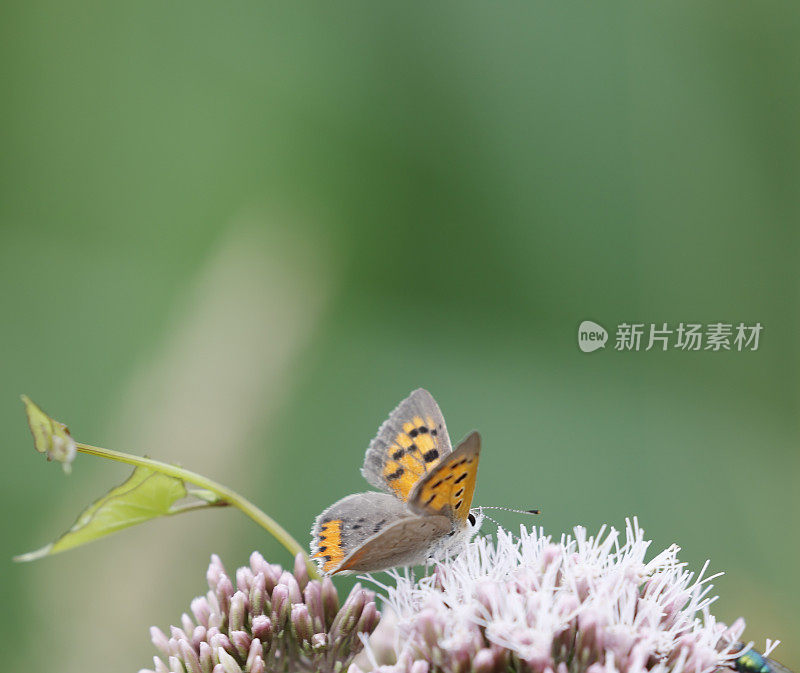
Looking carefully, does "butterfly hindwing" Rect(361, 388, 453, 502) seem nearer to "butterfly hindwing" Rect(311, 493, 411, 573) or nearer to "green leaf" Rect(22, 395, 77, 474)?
"butterfly hindwing" Rect(311, 493, 411, 573)

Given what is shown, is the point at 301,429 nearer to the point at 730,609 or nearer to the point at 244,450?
the point at 244,450

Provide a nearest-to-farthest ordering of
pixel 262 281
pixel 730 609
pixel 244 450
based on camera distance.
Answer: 1. pixel 730 609
2. pixel 244 450
3. pixel 262 281

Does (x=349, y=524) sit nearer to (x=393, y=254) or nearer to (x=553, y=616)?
(x=553, y=616)

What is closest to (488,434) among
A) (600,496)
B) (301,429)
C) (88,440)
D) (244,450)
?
(600,496)

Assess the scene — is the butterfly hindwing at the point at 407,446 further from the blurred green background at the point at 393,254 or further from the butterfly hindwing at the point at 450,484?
the blurred green background at the point at 393,254

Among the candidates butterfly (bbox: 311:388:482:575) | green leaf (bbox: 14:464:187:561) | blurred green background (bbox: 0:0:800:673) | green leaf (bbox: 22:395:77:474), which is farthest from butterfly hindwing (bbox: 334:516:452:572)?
blurred green background (bbox: 0:0:800:673)

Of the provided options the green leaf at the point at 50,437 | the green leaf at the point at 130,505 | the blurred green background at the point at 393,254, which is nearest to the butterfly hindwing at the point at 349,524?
the green leaf at the point at 130,505

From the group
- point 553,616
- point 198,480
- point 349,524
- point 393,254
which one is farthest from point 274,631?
point 393,254
